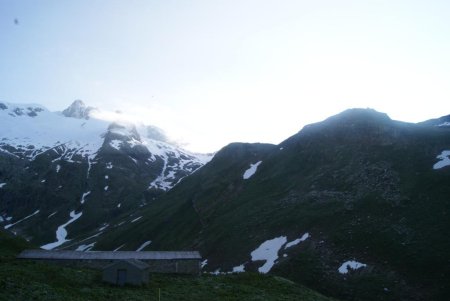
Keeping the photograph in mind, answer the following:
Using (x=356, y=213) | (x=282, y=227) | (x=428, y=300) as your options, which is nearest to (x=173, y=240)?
(x=282, y=227)

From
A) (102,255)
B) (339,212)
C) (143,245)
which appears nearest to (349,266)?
(339,212)

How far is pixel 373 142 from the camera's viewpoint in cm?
9200

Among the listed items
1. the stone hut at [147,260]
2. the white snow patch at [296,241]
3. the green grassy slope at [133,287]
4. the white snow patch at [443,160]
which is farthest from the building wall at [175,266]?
the white snow patch at [443,160]

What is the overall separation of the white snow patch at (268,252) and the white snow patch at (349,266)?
1066cm

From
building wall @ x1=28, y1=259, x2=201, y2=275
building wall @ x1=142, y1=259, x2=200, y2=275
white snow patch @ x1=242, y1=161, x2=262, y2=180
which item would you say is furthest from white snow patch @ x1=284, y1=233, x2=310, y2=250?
white snow patch @ x1=242, y1=161, x2=262, y2=180

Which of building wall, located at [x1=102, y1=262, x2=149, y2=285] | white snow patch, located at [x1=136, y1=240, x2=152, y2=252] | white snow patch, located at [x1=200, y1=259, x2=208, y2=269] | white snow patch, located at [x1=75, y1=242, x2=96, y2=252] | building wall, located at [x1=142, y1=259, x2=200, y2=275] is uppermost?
building wall, located at [x1=102, y1=262, x2=149, y2=285]

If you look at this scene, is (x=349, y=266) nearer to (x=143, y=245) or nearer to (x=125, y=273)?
(x=125, y=273)

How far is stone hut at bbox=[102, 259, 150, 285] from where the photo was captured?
43.5 meters

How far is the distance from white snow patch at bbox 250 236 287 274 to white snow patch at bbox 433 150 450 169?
30227 mm

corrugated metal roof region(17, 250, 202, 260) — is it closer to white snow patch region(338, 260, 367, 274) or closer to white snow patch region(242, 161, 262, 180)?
white snow patch region(338, 260, 367, 274)

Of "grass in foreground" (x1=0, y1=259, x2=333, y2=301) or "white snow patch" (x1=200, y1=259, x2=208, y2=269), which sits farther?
"white snow patch" (x1=200, y1=259, x2=208, y2=269)

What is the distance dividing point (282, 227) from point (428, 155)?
Result: 103 ft

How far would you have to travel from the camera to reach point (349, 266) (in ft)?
184

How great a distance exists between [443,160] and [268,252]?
35928 mm
